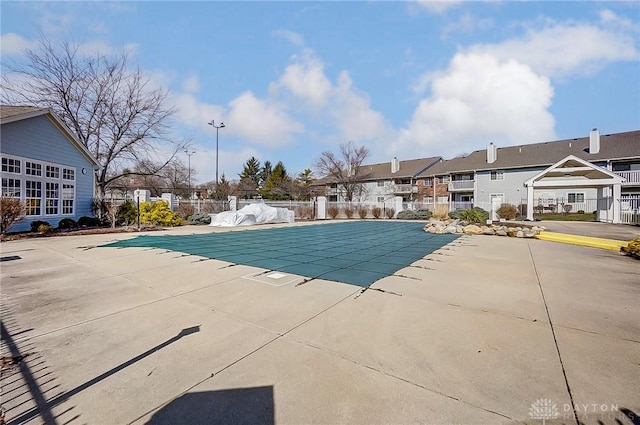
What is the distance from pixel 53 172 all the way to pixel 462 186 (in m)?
33.3

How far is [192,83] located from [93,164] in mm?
7210

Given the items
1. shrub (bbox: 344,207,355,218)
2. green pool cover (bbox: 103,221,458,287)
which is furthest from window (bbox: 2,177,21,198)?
shrub (bbox: 344,207,355,218)

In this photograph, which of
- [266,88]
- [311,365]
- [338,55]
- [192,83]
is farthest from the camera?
[266,88]

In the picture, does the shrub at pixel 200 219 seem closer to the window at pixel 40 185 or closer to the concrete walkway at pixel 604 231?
the window at pixel 40 185

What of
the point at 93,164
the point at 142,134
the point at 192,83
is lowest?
the point at 93,164

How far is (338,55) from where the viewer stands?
50.4ft

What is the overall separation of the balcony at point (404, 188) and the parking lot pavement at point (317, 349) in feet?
104

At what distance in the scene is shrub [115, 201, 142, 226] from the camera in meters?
14.5

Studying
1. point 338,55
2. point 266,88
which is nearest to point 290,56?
point 338,55

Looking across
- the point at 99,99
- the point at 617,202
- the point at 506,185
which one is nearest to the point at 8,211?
the point at 99,99

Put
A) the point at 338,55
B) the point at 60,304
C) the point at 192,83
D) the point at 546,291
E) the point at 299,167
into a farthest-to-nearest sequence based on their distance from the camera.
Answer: the point at 299,167
the point at 192,83
the point at 338,55
the point at 546,291
the point at 60,304

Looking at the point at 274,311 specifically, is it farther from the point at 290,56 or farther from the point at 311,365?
the point at 290,56

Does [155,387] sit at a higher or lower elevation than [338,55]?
lower

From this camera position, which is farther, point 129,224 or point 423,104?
point 423,104
